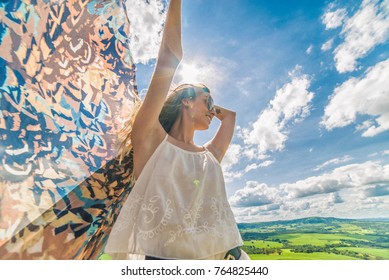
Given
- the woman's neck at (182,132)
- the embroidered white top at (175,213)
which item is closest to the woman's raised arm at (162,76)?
the embroidered white top at (175,213)

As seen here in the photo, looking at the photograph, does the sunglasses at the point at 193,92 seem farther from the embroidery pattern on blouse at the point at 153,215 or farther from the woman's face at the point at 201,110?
the embroidery pattern on blouse at the point at 153,215

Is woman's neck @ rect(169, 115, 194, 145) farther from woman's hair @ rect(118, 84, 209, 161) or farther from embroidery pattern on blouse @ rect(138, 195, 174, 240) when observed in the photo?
embroidery pattern on blouse @ rect(138, 195, 174, 240)

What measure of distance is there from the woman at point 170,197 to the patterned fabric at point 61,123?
267 millimetres

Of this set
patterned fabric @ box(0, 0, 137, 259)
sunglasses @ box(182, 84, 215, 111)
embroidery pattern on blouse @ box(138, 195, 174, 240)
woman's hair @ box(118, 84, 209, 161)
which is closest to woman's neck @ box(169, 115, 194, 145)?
woman's hair @ box(118, 84, 209, 161)

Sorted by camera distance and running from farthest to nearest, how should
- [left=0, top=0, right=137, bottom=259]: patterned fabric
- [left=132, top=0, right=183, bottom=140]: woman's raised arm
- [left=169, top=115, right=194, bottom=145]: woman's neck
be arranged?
[left=169, top=115, right=194, bottom=145]: woman's neck, [left=132, top=0, right=183, bottom=140]: woman's raised arm, [left=0, top=0, right=137, bottom=259]: patterned fabric

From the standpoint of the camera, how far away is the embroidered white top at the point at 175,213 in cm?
122

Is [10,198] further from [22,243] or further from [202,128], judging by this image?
[202,128]

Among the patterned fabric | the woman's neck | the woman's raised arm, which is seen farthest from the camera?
the woman's neck

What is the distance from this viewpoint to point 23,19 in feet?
4.16

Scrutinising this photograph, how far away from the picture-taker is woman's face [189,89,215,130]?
174 centimetres

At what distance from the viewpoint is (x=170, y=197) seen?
130cm

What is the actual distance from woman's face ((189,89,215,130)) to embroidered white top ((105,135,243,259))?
0.30 meters

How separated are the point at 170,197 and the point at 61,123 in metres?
0.68

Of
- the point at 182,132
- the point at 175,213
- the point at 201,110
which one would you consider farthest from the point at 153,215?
the point at 201,110
